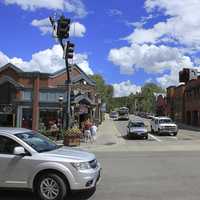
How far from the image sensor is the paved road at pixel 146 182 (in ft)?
33.6

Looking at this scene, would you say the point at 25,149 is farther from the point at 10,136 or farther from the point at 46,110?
the point at 46,110

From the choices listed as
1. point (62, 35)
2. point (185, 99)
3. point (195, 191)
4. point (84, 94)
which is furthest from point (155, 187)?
point (185, 99)

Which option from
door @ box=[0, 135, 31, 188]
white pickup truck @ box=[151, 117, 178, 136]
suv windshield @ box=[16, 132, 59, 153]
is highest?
white pickup truck @ box=[151, 117, 178, 136]

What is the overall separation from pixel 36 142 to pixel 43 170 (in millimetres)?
1017

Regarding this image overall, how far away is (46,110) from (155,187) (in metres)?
33.7

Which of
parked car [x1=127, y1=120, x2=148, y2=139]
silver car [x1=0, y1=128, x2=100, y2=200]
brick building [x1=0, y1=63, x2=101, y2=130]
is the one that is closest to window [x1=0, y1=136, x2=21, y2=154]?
silver car [x1=0, y1=128, x2=100, y2=200]

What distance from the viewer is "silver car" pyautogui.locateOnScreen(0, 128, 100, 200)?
9.53m

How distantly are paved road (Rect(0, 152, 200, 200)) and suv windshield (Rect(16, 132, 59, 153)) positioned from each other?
3.68ft

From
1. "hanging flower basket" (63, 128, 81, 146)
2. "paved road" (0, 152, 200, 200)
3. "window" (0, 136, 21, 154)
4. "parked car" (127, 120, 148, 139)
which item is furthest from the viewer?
"parked car" (127, 120, 148, 139)

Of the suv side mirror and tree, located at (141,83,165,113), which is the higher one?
tree, located at (141,83,165,113)

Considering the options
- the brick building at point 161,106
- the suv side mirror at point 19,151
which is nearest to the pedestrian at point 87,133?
the suv side mirror at point 19,151

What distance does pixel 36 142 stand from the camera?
1042cm

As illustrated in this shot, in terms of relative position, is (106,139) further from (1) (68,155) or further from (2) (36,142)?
(1) (68,155)

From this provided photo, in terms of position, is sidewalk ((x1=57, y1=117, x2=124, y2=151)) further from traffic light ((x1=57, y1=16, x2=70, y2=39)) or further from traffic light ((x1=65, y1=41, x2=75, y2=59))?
traffic light ((x1=57, y1=16, x2=70, y2=39))
